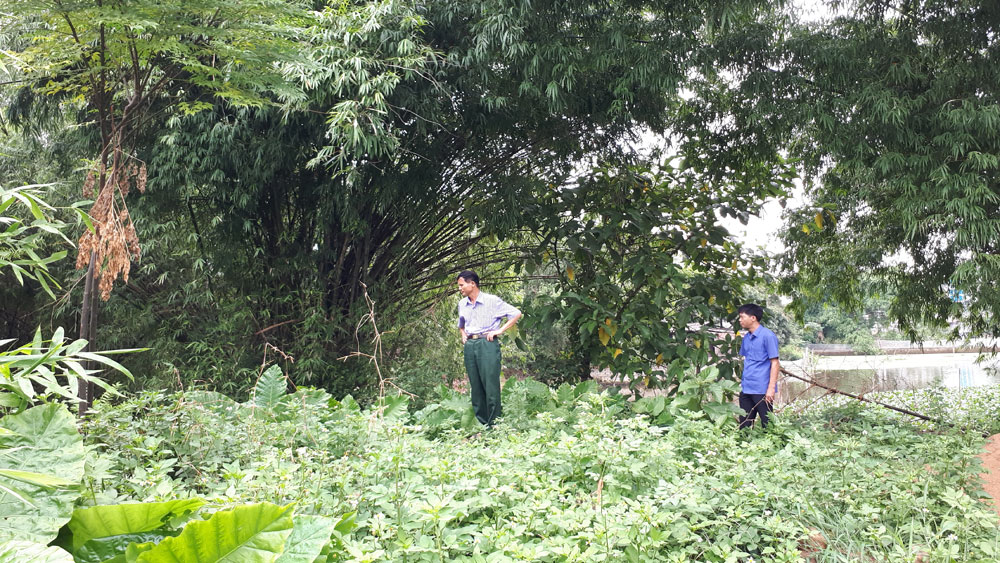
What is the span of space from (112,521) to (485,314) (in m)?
2.31

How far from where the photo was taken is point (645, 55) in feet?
12.0

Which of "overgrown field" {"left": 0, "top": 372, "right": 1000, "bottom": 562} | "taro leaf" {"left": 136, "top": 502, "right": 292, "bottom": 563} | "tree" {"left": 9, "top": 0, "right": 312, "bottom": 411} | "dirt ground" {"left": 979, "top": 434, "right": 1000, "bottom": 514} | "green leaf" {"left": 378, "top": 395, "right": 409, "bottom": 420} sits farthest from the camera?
"green leaf" {"left": 378, "top": 395, "right": 409, "bottom": 420}

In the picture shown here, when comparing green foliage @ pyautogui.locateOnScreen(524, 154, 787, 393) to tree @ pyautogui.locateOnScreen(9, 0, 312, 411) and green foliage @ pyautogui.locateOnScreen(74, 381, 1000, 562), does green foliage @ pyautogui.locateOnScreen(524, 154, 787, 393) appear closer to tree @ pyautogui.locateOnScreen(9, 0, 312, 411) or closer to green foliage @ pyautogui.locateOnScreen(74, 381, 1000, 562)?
green foliage @ pyautogui.locateOnScreen(74, 381, 1000, 562)

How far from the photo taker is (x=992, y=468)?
276cm

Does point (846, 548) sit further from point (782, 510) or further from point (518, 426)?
point (518, 426)

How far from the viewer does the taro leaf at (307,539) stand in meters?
1.28

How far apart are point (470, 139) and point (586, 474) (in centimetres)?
314

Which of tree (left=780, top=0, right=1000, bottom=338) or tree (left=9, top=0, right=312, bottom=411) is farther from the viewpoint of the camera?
tree (left=780, top=0, right=1000, bottom=338)

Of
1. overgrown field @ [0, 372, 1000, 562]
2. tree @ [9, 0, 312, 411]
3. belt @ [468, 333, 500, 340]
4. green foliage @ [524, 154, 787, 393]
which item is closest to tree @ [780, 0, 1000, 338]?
green foliage @ [524, 154, 787, 393]

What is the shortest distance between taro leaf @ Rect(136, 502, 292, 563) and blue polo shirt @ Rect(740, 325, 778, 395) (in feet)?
9.47

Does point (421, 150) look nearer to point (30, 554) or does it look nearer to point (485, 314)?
point (485, 314)

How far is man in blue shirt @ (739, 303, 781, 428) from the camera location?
135 inches

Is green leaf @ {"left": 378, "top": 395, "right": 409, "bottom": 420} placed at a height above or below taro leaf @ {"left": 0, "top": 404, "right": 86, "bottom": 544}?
below

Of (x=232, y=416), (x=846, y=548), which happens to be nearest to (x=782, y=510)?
(x=846, y=548)
